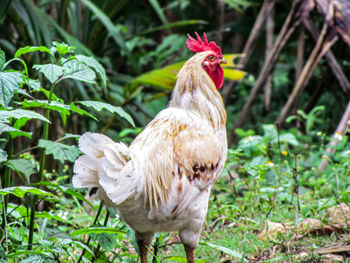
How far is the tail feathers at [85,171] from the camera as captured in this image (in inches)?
95.4

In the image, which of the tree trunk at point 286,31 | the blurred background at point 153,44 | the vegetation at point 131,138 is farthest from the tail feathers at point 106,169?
the tree trunk at point 286,31

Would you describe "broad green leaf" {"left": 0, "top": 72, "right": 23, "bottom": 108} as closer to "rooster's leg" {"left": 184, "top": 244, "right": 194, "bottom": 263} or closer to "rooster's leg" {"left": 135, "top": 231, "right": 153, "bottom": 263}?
"rooster's leg" {"left": 135, "top": 231, "right": 153, "bottom": 263}

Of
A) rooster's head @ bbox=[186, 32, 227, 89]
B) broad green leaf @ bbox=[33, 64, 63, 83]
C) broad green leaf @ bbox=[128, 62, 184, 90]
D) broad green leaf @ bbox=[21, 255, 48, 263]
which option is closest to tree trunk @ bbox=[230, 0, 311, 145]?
broad green leaf @ bbox=[128, 62, 184, 90]

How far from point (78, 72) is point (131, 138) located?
287 cm

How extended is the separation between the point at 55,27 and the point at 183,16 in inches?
138

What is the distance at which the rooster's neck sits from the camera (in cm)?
301

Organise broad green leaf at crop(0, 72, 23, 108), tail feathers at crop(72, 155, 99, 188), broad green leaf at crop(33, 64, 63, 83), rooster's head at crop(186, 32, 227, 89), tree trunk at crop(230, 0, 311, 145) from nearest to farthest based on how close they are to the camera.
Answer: broad green leaf at crop(0, 72, 23, 108) < broad green leaf at crop(33, 64, 63, 83) < tail feathers at crop(72, 155, 99, 188) < rooster's head at crop(186, 32, 227, 89) < tree trunk at crop(230, 0, 311, 145)

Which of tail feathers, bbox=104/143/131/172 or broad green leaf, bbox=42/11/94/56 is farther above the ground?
tail feathers, bbox=104/143/131/172

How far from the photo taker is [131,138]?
5.43 m

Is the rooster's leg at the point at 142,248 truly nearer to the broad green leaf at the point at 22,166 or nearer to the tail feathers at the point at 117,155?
the tail feathers at the point at 117,155

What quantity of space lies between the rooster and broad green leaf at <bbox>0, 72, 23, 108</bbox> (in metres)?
0.41

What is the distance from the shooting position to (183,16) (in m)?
8.24

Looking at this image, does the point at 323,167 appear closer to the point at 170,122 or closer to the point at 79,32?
the point at 170,122

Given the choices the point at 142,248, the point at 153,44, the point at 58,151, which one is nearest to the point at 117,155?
the point at 58,151
